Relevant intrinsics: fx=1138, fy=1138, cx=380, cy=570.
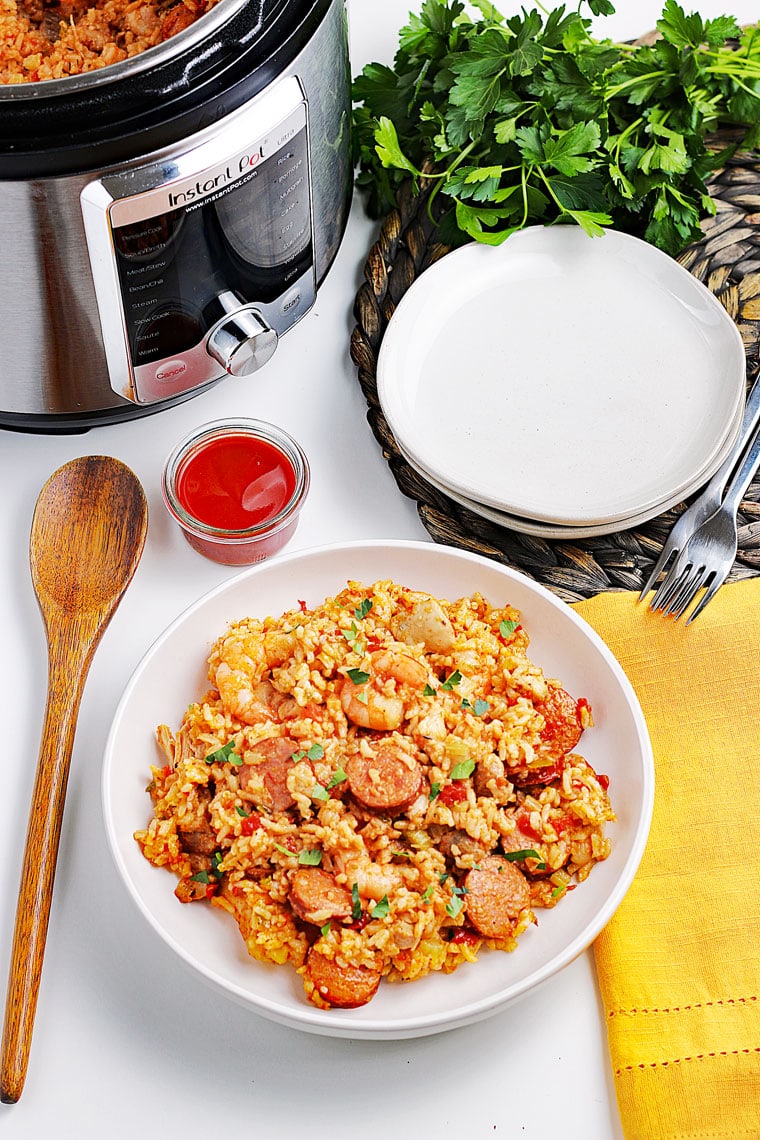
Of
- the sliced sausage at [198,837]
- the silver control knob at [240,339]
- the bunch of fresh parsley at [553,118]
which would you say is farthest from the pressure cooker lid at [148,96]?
the sliced sausage at [198,837]

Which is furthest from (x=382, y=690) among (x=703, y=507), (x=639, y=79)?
(x=639, y=79)

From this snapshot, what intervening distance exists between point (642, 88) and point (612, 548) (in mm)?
773

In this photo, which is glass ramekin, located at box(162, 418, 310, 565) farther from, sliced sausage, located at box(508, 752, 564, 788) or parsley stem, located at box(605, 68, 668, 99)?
parsley stem, located at box(605, 68, 668, 99)

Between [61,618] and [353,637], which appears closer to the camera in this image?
[353,637]

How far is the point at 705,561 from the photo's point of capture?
5.33ft

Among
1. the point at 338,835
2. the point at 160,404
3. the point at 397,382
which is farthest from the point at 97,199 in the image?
the point at 338,835

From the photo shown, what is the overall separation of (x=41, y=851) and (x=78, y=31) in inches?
41.6

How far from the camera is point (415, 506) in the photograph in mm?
1754

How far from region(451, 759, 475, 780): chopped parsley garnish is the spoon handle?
0.51 m

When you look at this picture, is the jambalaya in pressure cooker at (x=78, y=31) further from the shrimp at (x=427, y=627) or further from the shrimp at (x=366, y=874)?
the shrimp at (x=366, y=874)

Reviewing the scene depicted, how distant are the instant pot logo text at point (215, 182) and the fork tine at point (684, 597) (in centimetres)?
81

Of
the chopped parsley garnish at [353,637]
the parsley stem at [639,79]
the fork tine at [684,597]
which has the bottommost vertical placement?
the fork tine at [684,597]

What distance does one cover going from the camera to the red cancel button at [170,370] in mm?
1593

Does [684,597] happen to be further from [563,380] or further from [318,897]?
[318,897]
